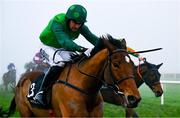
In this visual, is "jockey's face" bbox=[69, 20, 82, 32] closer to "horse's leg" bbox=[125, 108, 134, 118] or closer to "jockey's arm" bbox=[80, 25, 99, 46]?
"jockey's arm" bbox=[80, 25, 99, 46]

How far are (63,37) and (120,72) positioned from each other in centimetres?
108

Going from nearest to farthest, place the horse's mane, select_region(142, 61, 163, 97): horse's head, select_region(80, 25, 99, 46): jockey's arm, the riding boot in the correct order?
the horse's mane, the riding boot, select_region(80, 25, 99, 46): jockey's arm, select_region(142, 61, 163, 97): horse's head

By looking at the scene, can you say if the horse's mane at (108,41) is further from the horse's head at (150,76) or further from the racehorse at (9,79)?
the racehorse at (9,79)

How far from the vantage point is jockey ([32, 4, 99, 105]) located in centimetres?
584

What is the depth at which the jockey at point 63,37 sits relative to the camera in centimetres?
584

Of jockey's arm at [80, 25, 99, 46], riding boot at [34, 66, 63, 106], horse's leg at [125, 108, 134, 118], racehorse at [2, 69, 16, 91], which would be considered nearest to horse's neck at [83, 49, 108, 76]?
riding boot at [34, 66, 63, 106]

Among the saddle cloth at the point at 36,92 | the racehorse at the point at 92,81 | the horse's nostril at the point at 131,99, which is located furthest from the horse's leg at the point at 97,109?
the horse's nostril at the point at 131,99

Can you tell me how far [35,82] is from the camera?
6.86 metres

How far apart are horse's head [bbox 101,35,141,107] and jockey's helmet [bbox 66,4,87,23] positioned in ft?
1.80

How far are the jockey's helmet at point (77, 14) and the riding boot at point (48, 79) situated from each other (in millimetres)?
713

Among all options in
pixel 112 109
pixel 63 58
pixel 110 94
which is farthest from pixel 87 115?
pixel 112 109

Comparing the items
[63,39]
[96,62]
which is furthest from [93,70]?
[63,39]

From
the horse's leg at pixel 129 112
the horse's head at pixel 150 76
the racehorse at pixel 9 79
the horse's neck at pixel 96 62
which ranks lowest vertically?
the racehorse at pixel 9 79

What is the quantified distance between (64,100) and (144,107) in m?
7.55
